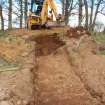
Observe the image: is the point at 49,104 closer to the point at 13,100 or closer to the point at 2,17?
the point at 13,100

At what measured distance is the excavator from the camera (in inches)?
890

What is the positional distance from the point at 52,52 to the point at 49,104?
5722mm

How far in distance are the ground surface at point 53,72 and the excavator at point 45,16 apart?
209 centimetres

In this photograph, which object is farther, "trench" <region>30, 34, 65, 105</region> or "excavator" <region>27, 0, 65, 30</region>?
"excavator" <region>27, 0, 65, 30</region>

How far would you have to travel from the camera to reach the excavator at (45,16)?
2261cm

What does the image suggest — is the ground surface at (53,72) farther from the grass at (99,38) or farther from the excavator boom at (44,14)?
the excavator boom at (44,14)

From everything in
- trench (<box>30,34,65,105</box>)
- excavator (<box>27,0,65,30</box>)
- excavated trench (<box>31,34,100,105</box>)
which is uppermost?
excavator (<box>27,0,65,30</box>)

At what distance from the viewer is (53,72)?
1530 centimetres

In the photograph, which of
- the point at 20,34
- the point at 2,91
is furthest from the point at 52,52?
the point at 2,91

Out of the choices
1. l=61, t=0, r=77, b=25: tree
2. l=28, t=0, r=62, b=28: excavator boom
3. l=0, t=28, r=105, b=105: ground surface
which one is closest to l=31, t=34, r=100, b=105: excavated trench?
l=0, t=28, r=105, b=105: ground surface

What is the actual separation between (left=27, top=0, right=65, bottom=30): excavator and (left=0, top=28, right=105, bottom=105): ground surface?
82.3 inches

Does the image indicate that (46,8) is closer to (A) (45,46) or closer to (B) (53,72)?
Answer: (A) (45,46)

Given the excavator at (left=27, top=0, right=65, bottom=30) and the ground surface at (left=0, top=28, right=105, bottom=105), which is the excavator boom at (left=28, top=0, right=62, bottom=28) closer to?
the excavator at (left=27, top=0, right=65, bottom=30)

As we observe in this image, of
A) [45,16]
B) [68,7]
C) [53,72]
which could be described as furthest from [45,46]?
[68,7]
